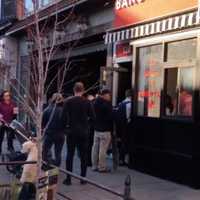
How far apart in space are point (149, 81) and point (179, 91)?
1.21 metres

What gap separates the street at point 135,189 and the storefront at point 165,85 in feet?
0.86

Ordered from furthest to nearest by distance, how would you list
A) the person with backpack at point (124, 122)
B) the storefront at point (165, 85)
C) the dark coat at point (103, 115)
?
the person with backpack at point (124, 122) < the dark coat at point (103, 115) < the storefront at point (165, 85)

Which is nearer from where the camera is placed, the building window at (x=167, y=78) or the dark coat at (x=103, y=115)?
the building window at (x=167, y=78)

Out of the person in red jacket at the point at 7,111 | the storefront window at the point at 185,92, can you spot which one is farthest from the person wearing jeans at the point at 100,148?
the person in red jacket at the point at 7,111

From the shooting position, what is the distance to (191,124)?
10.0m

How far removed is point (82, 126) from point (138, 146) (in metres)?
1.99

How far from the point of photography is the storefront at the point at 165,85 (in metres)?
10.0

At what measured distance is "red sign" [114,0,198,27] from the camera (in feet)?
35.1

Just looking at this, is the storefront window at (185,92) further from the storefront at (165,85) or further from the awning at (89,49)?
the awning at (89,49)

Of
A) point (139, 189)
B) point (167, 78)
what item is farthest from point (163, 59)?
point (139, 189)

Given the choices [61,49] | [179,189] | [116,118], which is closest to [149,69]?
[116,118]

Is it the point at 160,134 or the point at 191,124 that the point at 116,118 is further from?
the point at 191,124

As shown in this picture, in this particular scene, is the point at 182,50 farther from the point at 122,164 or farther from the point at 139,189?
the point at 122,164

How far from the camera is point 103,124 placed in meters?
11.5
